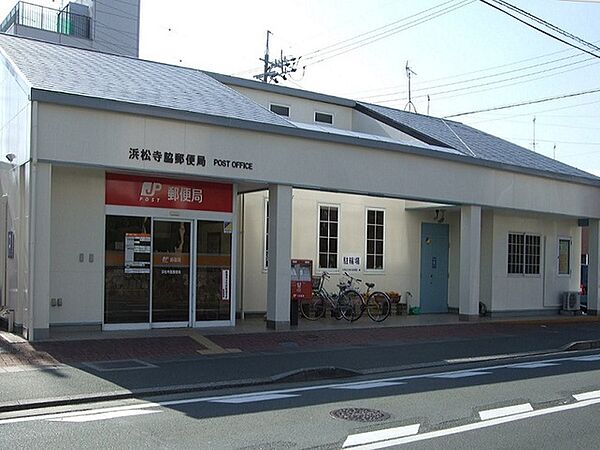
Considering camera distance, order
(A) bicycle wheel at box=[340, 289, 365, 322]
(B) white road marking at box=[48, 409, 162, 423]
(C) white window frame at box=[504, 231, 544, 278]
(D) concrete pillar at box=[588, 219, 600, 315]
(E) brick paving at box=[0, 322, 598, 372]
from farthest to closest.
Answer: (D) concrete pillar at box=[588, 219, 600, 315]
(C) white window frame at box=[504, 231, 544, 278]
(A) bicycle wheel at box=[340, 289, 365, 322]
(E) brick paving at box=[0, 322, 598, 372]
(B) white road marking at box=[48, 409, 162, 423]

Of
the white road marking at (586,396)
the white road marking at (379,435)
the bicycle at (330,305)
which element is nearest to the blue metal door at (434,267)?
the bicycle at (330,305)

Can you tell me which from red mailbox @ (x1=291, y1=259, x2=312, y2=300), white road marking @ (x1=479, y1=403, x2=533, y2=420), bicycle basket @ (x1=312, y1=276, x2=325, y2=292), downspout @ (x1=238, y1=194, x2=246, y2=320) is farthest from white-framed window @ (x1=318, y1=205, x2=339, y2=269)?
white road marking @ (x1=479, y1=403, x2=533, y2=420)

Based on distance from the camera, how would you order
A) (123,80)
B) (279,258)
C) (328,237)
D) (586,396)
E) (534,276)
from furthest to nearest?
(534,276) → (328,237) → (279,258) → (123,80) → (586,396)

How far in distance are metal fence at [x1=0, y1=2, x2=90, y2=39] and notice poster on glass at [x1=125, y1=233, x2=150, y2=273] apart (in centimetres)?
2808

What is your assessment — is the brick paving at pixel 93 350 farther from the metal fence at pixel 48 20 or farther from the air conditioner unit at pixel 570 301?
the metal fence at pixel 48 20

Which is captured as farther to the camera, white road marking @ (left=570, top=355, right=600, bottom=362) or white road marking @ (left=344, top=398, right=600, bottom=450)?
white road marking @ (left=570, top=355, right=600, bottom=362)

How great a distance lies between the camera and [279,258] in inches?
639

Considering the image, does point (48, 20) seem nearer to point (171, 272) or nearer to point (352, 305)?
point (352, 305)

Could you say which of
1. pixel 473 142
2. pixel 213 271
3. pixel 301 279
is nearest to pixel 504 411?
pixel 213 271

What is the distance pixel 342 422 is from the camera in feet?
26.6

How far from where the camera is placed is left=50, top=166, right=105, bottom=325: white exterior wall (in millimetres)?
14625

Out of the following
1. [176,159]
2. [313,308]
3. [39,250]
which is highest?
[176,159]

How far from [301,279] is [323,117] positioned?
6.88 meters

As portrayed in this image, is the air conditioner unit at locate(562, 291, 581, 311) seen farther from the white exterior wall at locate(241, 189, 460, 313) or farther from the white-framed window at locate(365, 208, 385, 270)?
the white-framed window at locate(365, 208, 385, 270)
